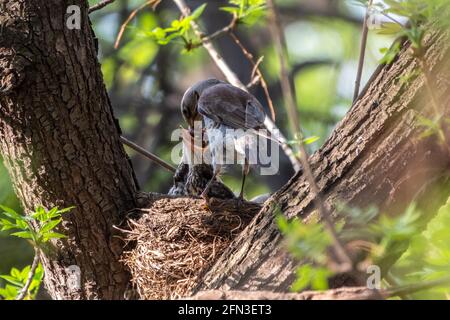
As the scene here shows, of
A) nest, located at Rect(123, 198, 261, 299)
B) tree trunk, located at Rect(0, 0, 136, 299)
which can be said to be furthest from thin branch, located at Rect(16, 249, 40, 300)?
nest, located at Rect(123, 198, 261, 299)

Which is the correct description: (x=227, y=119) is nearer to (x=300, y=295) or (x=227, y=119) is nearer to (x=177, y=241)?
(x=177, y=241)

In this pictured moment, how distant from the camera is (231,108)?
5.93 metres

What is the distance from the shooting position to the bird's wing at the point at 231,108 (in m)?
5.76

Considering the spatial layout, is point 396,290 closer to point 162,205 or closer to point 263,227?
point 263,227

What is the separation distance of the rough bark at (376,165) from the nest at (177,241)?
2.60ft

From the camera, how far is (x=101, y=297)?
185 inches

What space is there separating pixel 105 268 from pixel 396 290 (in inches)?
99.7

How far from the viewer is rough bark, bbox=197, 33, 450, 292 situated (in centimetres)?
362

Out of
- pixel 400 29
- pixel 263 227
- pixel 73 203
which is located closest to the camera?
pixel 400 29

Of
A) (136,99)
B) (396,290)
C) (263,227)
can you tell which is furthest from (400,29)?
(136,99)

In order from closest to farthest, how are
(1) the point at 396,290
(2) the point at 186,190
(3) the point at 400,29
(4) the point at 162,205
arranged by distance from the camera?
(1) the point at 396,290 → (3) the point at 400,29 → (4) the point at 162,205 → (2) the point at 186,190

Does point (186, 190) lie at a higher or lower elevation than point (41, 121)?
higher

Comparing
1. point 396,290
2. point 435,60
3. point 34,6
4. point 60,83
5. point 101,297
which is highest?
point 34,6

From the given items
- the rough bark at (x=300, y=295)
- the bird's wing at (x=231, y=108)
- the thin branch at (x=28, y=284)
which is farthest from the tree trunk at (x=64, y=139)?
the rough bark at (x=300, y=295)
